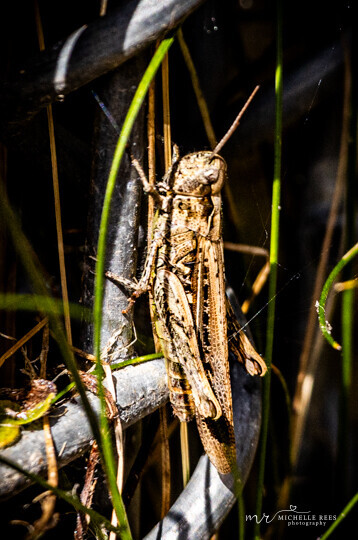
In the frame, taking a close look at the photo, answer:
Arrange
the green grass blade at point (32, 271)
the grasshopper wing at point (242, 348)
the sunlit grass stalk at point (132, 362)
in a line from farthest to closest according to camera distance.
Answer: the grasshopper wing at point (242, 348) → the sunlit grass stalk at point (132, 362) → the green grass blade at point (32, 271)

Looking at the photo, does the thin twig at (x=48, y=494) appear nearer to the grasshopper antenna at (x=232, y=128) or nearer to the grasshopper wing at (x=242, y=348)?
the grasshopper wing at (x=242, y=348)

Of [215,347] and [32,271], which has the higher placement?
[32,271]

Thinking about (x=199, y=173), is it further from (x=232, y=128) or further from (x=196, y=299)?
(x=196, y=299)

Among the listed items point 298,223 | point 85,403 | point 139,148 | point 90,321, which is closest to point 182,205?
point 139,148

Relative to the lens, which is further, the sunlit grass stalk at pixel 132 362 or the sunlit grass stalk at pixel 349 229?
the sunlit grass stalk at pixel 349 229

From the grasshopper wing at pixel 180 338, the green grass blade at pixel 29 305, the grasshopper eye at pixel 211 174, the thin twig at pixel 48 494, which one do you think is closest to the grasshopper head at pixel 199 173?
the grasshopper eye at pixel 211 174

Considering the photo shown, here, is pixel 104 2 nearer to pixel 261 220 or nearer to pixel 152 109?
pixel 152 109

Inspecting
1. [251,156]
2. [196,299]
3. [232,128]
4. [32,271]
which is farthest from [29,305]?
[251,156]

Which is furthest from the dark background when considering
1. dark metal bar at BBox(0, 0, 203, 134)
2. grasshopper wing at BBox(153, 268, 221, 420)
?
grasshopper wing at BBox(153, 268, 221, 420)
